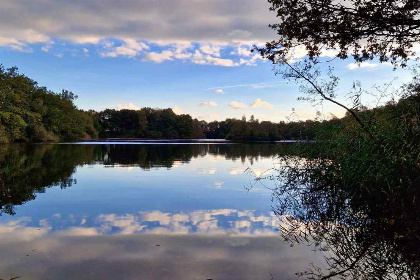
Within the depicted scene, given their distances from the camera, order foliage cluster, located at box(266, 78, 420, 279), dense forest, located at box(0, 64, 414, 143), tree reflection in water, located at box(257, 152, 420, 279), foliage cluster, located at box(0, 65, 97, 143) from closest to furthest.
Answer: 1. tree reflection in water, located at box(257, 152, 420, 279)
2. foliage cluster, located at box(266, 78, 420, 279)
3. dense forest, located at box(0, 64, 414, 143)
4. foliage cluster, located at box(0, 65, 97, 143)

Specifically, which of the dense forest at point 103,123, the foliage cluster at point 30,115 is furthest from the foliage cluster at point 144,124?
the foliage cluster at point 30,115

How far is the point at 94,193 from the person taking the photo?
11.6 metres

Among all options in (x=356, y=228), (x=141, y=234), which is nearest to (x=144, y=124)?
(x=141, y=234)

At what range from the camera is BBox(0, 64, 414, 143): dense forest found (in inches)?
564

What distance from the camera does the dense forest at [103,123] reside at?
47.0 ft

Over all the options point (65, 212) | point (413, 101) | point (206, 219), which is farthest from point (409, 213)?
point (65, 212)

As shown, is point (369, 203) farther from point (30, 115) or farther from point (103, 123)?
point (103, 123)

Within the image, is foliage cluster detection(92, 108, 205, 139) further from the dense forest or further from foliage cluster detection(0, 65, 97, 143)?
foliage cluster detection(0, 65, 97, 143)

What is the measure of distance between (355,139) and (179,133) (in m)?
106

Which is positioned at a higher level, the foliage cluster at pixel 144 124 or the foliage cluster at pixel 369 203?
the foliage cluster at pixel 144 124

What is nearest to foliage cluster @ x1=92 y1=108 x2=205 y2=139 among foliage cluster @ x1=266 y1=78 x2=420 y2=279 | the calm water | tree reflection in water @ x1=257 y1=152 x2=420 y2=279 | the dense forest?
the dense forest

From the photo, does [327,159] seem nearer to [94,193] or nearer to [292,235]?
[292,235]

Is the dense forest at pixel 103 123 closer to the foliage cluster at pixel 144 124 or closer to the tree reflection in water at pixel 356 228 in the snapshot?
the foliage cluster at pixel 144 124

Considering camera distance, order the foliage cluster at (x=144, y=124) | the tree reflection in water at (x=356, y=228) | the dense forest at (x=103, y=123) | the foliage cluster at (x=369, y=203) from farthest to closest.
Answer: the foliage cluster at (x=144, y=124) < the dense forest at (x=103, y=123) < the foliage cluster at (x=369, y=203) < the tree reflection in water at (x=356, y=228)
